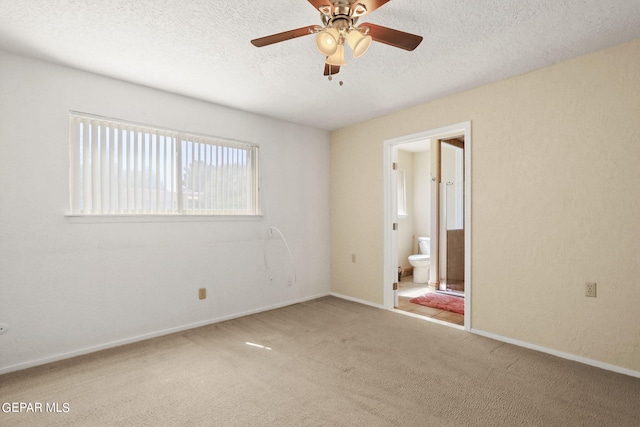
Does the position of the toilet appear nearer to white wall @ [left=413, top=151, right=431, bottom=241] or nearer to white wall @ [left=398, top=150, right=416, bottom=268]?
white wall @ [left=398, top=150, right=416, bottom=268]

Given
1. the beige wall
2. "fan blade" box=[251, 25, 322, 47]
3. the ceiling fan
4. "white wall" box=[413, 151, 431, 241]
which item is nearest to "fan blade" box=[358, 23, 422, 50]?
the ceiling fan

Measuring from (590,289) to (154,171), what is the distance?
3.94m

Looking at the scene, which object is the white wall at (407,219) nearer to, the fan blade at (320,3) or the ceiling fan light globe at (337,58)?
the ceiling fan light globe at (337,58)

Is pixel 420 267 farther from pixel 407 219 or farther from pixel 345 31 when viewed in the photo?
pixel 345 31

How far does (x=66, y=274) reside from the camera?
2.65m

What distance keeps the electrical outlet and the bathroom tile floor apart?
1.20 m

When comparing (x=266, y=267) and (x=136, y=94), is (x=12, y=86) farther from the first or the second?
(x=266, y=267)

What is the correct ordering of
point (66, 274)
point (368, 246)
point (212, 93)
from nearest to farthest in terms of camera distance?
point (66, 274) < point (212, 93) < point (368, 246)

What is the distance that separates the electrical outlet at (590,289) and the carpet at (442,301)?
1.47 metres

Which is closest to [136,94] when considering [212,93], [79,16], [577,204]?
[212,93]

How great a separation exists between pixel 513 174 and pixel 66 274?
13.0 ft

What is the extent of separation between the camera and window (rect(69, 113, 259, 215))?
2.78 meters

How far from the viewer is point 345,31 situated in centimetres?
169

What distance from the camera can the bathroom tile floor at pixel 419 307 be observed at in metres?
3.64
